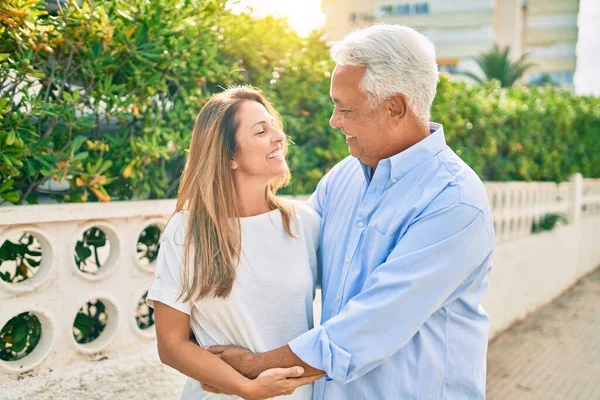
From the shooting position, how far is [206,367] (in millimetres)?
2174

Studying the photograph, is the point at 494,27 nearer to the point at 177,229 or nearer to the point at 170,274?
the point at 177,229

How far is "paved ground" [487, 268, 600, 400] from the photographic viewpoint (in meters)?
5.26

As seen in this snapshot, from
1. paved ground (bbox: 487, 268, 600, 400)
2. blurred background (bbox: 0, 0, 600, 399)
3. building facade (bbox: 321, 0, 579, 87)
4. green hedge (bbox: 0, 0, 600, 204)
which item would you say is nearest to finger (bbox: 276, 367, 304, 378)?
blurred background (bbox: 0, 0, 600, 399)

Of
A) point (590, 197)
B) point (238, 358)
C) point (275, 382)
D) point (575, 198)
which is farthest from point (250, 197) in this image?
point (590, 197)

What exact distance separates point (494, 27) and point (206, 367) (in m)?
54.0

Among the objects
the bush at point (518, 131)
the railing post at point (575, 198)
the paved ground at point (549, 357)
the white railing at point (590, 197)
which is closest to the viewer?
the paved ground at point (549, 357)

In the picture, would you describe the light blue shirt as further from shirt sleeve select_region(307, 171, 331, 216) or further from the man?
shirt sleeve select_region(307, 171, 331, 216)

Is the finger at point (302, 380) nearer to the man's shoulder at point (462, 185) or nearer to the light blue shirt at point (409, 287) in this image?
the light blue shirt at point (409, 287)

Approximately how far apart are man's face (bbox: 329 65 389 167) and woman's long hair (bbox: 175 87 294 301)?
0.37 meters

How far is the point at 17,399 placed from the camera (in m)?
2.66

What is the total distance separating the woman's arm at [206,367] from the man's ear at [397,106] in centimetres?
94

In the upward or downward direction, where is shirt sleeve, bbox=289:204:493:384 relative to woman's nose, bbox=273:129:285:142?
downward

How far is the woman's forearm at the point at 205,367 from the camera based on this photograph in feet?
7.04

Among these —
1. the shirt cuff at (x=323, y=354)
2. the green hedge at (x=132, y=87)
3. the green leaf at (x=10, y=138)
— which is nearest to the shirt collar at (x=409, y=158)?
the shirt cuff at (x=323, y=354)
